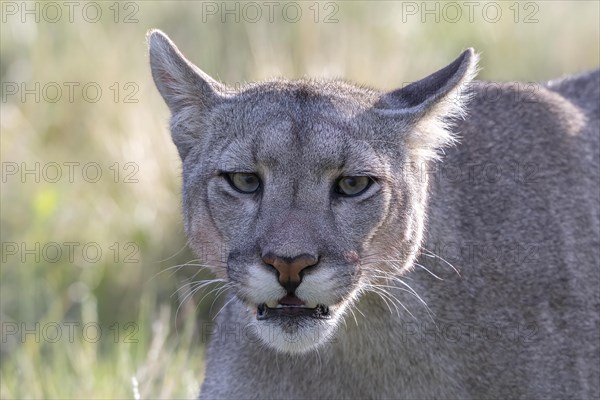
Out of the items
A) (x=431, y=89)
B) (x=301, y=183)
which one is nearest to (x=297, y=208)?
(x=301, y=183)

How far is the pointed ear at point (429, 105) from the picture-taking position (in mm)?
7141

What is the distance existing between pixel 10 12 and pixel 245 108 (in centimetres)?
876

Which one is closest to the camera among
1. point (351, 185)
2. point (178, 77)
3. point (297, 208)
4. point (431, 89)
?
point (297, 208)

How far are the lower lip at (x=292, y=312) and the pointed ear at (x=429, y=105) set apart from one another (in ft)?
4.14

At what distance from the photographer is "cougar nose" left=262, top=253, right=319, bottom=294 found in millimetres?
6168

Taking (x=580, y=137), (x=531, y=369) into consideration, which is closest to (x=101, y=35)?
(x=580, y=137)

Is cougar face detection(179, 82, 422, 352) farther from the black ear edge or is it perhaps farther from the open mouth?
the black ear edge

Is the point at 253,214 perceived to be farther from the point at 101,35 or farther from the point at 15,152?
the point at 101,35

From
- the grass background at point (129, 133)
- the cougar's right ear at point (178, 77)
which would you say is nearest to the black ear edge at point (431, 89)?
the cougar's right ear at point (178, 77)

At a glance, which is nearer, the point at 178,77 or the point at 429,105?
the point at 429,105

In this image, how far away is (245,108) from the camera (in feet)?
23.5

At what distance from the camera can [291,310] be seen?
6.47 metres

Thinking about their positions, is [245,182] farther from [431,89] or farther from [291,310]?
[431,89]

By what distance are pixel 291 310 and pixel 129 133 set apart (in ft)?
22.3
